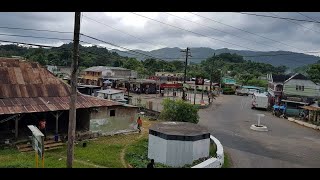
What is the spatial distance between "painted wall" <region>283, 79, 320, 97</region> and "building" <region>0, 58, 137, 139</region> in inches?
1082

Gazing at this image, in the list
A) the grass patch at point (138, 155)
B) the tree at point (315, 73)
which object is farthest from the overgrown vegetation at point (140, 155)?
the tree at point (315, 73)

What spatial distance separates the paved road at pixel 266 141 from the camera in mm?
19547

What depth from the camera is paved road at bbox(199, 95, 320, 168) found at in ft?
64.1

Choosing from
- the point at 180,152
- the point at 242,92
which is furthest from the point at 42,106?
the point at 242,92

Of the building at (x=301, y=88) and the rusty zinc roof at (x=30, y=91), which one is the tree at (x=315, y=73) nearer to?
the building at (x=301, y=88)

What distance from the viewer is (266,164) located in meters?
18.4

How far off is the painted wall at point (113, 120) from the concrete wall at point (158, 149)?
6.06 meters

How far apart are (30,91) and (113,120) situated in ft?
20.9

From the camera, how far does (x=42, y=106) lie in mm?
20672

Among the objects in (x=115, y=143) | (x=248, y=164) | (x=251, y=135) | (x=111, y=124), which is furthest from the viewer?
(x=251, y=135)

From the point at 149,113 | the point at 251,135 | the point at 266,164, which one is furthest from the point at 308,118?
the point at 266,164

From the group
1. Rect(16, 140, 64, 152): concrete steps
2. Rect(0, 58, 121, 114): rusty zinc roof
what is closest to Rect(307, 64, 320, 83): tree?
Rect(0, 58, 121, 114): rusty zinc roof
